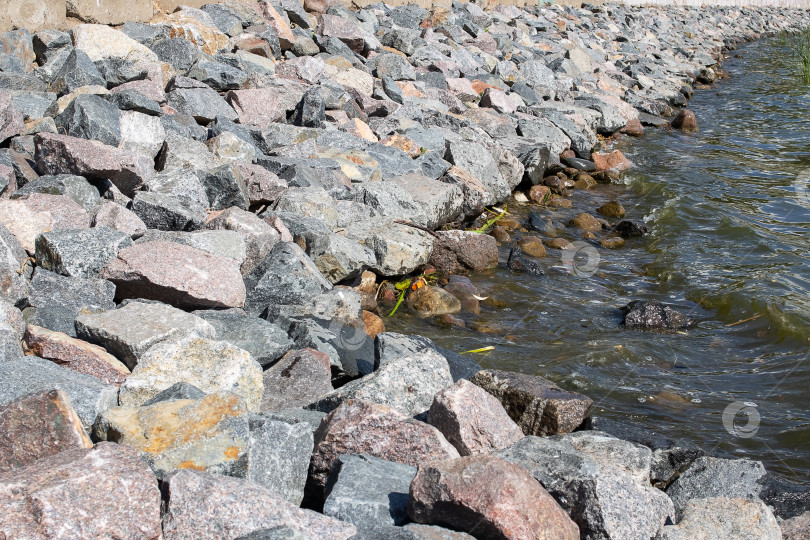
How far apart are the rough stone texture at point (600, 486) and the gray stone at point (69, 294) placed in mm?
2076

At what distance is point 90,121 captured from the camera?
486cm

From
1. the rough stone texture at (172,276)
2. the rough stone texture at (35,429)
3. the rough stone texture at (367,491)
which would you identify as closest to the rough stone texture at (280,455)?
the rough stone texture at (367,491)

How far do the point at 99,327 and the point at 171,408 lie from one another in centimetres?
89

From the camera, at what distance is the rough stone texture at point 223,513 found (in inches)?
82.9

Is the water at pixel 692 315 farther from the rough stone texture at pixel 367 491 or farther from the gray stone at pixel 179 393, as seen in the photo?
the gray stone at pixel 179 393

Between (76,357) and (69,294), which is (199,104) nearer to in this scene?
(69,294)

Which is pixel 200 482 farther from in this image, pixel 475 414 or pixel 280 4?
pixel 280 4

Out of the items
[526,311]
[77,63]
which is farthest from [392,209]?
[77,63]

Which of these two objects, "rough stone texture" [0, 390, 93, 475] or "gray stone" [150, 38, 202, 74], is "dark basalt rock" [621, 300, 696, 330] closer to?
"rough stone texture" [0, 390, 93, 475]

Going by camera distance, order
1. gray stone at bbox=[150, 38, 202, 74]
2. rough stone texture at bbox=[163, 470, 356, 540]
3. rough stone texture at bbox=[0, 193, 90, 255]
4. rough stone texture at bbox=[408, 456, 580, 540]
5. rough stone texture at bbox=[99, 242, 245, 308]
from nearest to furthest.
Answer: rough stone texture at bbox=[163, 470, 356, 540]
rough stone texture at bbox=[408, 456, 580, 540]
rough stone texture at bbox=[99, 242, 245, 308]
rough stone texture at bbox=[0, 193, 90, 255]
gray stone at bbox=[150, 38, 202, 74]

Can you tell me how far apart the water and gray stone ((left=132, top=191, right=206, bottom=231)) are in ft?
4.60

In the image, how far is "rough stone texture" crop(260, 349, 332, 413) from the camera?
3.25m

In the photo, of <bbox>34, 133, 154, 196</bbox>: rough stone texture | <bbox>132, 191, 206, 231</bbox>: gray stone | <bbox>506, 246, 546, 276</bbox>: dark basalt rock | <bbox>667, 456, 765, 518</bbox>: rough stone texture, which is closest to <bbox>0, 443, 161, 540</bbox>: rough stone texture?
<bbox>667, 456, 765, 518</bbox>: rough stone texture

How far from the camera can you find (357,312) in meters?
4.35
